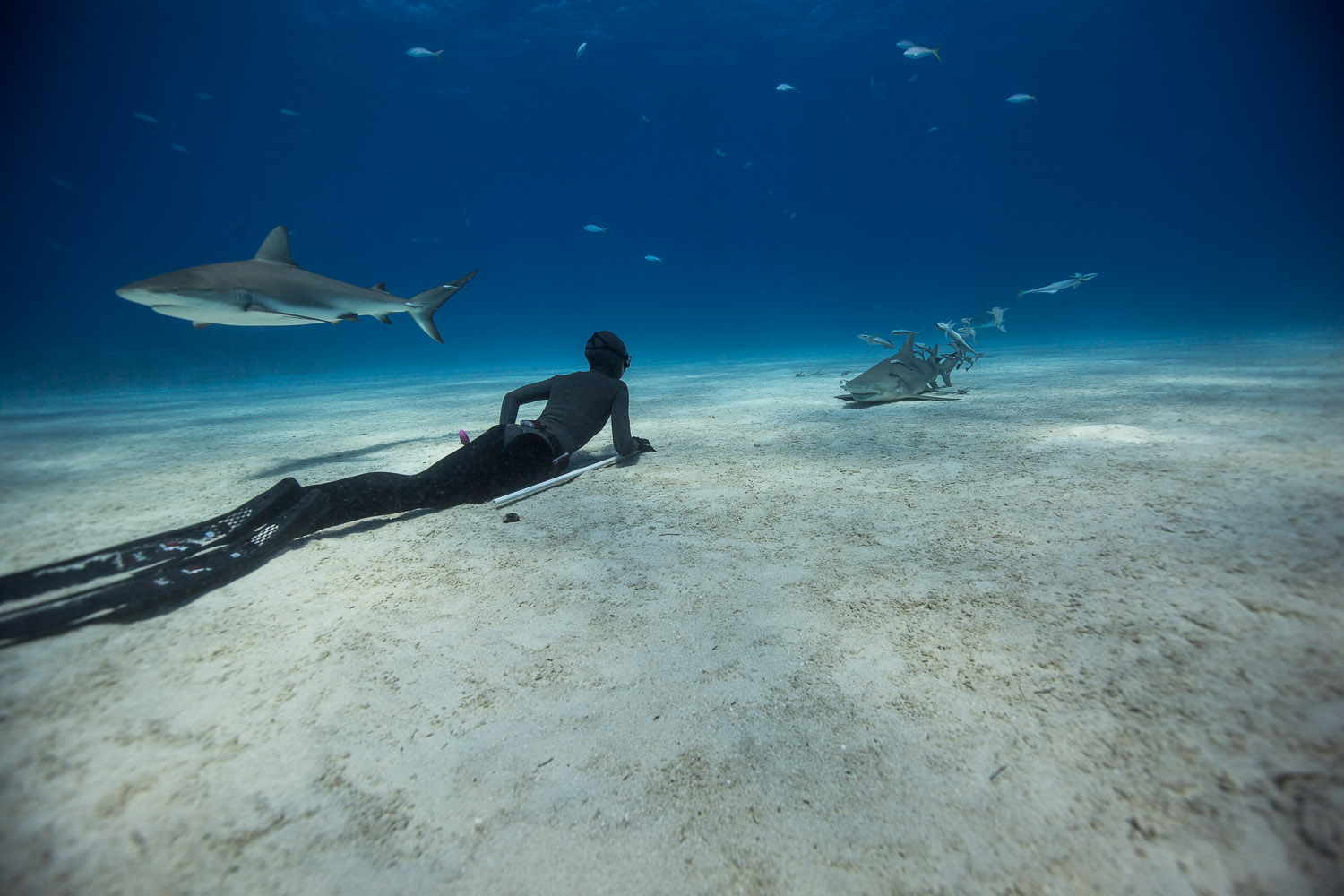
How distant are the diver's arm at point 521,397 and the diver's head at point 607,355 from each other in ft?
1.66

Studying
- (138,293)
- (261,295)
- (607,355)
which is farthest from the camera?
(607,355)

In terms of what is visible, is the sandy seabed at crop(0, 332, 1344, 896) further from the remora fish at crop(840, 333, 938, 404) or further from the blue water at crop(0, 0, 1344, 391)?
the blue water at crop(0, 0, 1344, 391)

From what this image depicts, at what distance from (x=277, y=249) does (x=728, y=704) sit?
252 inches

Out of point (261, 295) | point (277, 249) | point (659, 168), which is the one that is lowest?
point (261, 295)

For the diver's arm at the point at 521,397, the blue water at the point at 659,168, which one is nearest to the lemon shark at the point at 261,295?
the diver's arm at the point at 521,397

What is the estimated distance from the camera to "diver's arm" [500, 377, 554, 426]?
404cm

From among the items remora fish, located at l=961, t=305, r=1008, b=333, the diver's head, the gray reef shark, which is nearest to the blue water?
remora fish, located at l=961, t=305, r=1008, b=333

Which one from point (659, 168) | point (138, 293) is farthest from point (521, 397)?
point (659, 168)

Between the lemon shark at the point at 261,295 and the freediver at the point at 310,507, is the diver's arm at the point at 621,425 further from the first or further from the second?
the lemon shark at the point at 261,295

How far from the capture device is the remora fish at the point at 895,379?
7.27 meters

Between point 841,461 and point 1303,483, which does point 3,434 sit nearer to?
point 841,461

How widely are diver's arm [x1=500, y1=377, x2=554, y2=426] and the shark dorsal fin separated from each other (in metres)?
3.00

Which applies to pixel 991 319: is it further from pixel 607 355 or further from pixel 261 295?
pixel 261 295

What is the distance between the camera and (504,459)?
354 centimetres
